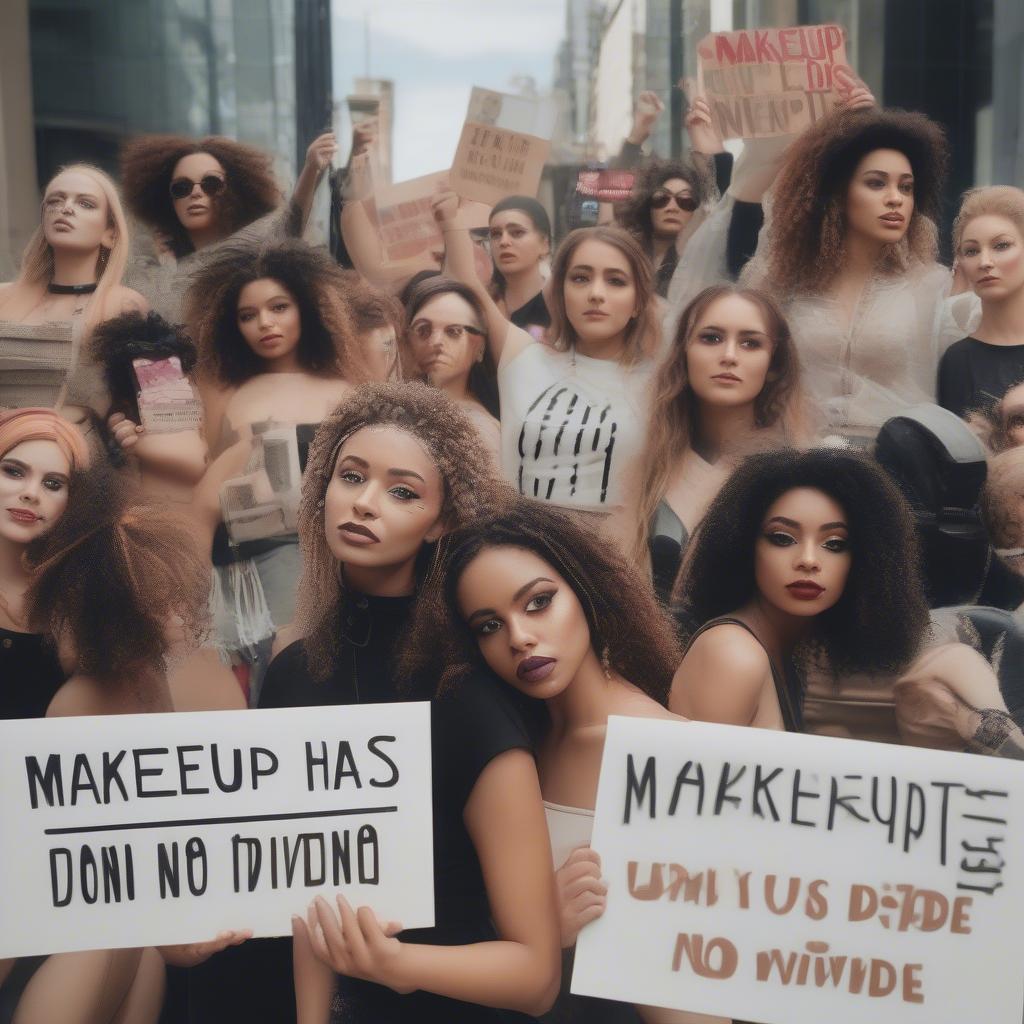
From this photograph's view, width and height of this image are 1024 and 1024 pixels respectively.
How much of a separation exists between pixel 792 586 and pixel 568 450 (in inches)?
21.7

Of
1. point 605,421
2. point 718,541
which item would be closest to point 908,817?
point 718,541

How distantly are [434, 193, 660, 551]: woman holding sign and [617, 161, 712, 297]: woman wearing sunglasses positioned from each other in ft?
0.09

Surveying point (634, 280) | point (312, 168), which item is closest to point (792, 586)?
point (634, 280)

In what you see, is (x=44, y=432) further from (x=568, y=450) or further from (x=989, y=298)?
(x=989, y=298)

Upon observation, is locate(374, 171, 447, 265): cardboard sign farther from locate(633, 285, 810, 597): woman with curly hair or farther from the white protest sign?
the white protest sign

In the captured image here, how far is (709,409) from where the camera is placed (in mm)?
2594

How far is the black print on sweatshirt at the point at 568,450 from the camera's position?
8.56 ft

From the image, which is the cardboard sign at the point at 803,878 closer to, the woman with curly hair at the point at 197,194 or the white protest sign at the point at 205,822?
the white protest sign at the point at 205,822

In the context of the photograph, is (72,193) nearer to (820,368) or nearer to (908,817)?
(820,368)

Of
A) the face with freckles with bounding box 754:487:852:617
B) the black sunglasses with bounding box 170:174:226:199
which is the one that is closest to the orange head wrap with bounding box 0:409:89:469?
the black sunglasses with bounding box 170:174:226:199

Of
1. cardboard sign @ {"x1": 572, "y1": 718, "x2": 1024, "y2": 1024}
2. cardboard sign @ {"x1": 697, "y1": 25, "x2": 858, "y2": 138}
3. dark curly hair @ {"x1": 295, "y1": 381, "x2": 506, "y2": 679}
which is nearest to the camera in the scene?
cardboard sign @ {"x1": 572, "y1": 718, "x2": 1024, "y2": 1024}

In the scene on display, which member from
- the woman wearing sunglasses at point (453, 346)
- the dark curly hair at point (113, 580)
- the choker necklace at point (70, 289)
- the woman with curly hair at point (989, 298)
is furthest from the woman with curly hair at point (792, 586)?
the choker necklace at point (70, 289)

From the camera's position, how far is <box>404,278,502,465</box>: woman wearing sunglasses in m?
2.65

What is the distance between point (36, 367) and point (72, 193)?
0.38m
